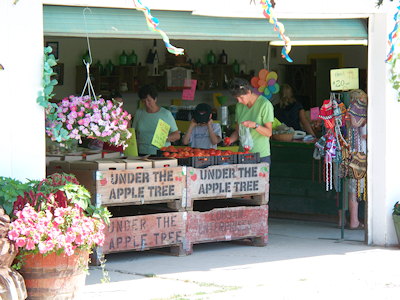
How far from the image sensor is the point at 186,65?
1630cm

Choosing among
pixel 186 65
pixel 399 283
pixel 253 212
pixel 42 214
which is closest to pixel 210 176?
pixel 253 212

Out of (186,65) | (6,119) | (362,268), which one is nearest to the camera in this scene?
(6,119)

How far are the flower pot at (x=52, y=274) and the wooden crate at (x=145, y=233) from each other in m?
1.71

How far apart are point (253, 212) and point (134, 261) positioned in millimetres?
1483

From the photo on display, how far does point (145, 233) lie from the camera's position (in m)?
8.73

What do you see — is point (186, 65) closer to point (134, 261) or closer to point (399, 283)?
point (134, 261)

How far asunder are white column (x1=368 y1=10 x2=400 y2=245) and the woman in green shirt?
45.4 inches

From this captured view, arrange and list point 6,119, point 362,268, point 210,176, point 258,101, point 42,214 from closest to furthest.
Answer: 1. point 42,214
2. point 6,119
3. point 362,268
4. point 210,176
5. point 258,101

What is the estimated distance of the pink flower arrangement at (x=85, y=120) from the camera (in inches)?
316

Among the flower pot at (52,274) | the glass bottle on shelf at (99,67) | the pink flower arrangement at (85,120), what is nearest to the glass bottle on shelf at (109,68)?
Answer: the glass bottle on shelf at (99,67)

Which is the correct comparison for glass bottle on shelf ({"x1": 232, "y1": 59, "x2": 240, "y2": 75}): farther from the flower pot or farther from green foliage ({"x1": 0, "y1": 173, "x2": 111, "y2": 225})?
the flower pot

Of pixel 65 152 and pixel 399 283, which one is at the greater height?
pixel 65 152

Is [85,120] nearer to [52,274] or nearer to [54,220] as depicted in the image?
[54,220]

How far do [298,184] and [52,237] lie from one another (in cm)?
586
